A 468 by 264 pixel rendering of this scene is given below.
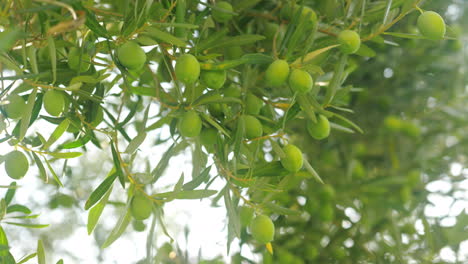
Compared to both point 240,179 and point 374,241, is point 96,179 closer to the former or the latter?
point 374,241

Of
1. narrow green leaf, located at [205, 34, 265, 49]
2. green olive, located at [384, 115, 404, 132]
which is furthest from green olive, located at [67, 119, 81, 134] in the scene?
green olive, located at [384, 115, 404, 132]

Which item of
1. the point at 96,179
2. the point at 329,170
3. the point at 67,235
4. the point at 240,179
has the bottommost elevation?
the point at 67,235

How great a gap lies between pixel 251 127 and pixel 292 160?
0.08m

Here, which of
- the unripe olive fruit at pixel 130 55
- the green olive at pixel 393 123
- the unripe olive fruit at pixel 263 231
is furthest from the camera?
the green olive at pixel 393 123

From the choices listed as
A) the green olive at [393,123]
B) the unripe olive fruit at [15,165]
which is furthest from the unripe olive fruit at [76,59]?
the green olive at [393,123]

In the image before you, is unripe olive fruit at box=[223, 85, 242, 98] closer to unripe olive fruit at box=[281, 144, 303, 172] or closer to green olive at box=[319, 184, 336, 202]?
unripe olive fruit at box=[281, 144, 303, 172]

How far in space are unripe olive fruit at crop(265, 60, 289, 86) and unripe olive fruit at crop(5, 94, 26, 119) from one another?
1.14 feet

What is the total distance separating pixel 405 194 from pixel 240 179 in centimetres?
69

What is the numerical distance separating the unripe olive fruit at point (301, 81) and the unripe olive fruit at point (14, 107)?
38cm

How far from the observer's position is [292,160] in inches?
28.4

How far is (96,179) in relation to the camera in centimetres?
167

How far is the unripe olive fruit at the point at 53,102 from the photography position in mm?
649

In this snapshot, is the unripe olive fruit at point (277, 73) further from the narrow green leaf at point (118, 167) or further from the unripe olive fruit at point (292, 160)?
the narrow green leaf at point (118, 167)

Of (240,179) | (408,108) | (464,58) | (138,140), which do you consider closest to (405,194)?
(408,108)
